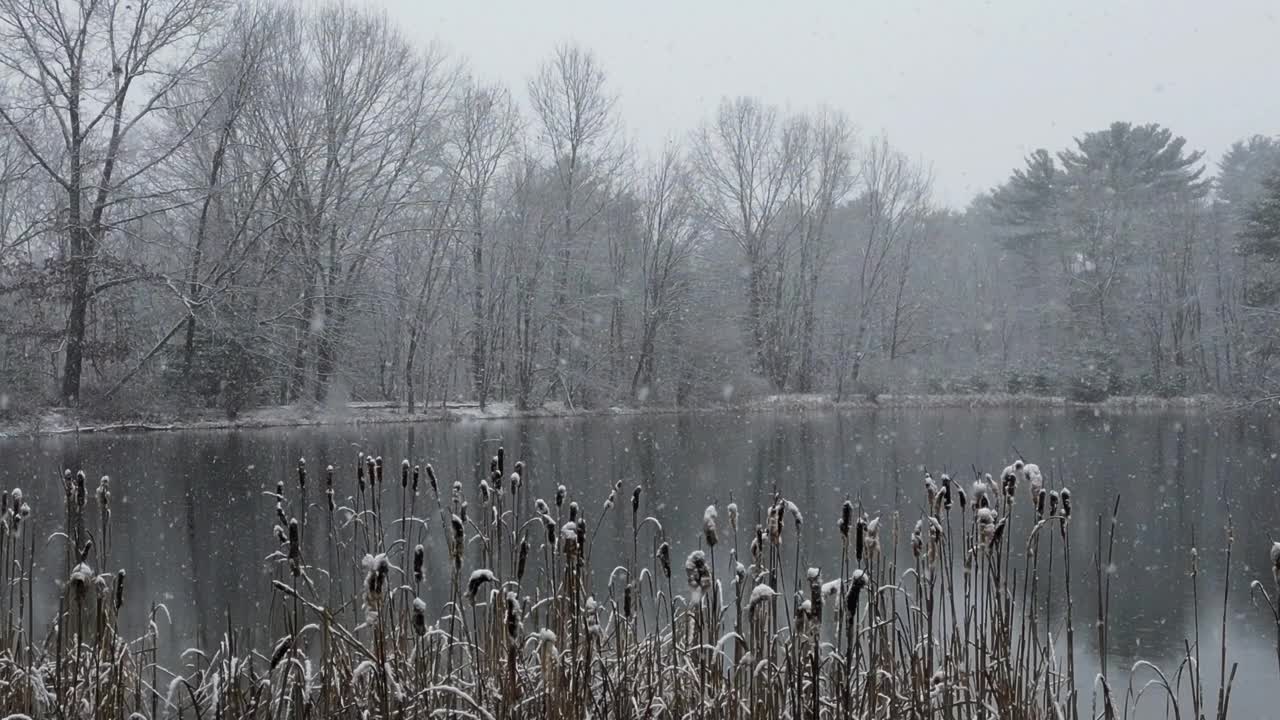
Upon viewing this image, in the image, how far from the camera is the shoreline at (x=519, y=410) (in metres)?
19.1

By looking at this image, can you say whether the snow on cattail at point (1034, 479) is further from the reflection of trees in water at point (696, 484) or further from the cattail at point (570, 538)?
the reflection of trees in water at point (696, 484)

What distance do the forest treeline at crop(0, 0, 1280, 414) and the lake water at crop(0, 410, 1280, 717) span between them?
11.1ft

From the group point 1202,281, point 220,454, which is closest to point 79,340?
point 220,454

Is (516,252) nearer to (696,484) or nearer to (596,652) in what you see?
(696,484)

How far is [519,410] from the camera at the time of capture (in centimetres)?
2662

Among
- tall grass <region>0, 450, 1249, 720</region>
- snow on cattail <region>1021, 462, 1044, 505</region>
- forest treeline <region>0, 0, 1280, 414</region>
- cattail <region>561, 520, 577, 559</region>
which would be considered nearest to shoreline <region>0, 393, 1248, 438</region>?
forest treeline <region>0, 0, 1280, 414</region>

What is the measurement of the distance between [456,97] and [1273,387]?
78.5 feet

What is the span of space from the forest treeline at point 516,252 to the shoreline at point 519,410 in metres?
0.52

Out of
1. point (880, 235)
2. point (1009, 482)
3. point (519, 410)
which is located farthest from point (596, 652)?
point (880, 235)

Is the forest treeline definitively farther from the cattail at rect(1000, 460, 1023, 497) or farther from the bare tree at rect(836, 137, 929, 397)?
the cattail at rect(1000, 460, 1023, 497)

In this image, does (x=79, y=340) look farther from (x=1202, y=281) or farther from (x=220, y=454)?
(x=1202, y=281)

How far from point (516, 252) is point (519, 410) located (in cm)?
478

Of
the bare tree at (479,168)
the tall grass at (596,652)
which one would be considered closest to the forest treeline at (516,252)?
the bare tree at (479,168)

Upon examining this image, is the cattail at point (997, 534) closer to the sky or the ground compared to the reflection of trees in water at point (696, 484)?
closer to the sky
